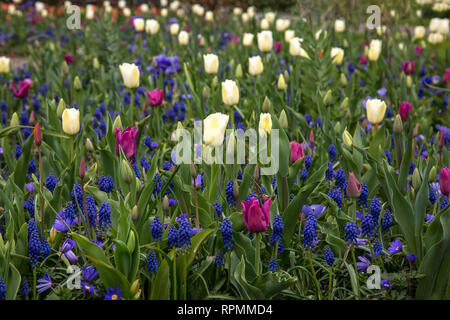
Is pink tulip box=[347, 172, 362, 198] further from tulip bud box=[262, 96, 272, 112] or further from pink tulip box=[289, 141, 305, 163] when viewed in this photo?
tulip bud box=[262, 96, 272, 112]

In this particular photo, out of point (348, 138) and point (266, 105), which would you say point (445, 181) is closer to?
point (348, 138)

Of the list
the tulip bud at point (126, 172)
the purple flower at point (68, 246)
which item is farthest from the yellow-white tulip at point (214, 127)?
the purple flower at point (68, 246)

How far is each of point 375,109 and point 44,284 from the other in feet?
4.97

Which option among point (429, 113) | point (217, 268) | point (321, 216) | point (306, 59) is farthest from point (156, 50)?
point (217, 268)

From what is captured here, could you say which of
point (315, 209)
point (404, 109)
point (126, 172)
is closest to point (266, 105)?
point (404, 109)

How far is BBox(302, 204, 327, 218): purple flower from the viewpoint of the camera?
1.99 m

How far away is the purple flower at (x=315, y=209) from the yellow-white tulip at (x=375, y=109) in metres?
0.59

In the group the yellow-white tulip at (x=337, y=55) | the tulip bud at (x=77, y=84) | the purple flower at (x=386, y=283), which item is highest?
the yellow-white tulip at (x=337, y=55)

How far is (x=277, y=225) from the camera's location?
1.69 metres

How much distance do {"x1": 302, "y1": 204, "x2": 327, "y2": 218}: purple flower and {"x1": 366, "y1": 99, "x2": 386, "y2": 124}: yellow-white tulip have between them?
59 cm

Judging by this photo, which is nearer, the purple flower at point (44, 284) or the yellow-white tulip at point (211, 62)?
the purple flower at point (44, 284)

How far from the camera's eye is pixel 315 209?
2.03 meters

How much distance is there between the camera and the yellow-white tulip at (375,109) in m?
2.35

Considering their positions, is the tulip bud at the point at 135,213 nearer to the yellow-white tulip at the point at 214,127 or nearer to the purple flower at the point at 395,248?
the yellow-white tulip at the point at 214,127
